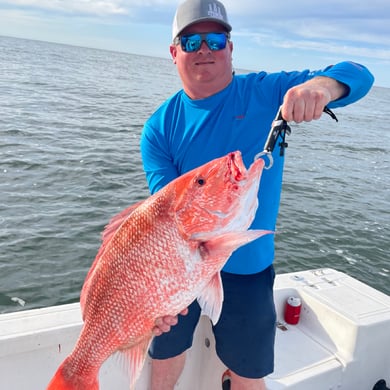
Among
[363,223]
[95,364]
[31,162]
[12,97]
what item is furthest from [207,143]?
[12,97]

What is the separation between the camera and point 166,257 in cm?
174

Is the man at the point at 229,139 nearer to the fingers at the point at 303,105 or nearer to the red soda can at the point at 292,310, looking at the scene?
the fingers at the point at 303,105

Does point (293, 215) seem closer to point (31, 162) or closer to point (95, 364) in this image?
point (31, 162)

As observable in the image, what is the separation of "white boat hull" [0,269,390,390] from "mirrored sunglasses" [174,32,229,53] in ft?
6.50

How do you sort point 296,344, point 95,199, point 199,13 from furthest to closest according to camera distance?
point 95,199 < point 296,344 < point 199,13

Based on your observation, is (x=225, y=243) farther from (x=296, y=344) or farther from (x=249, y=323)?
(x=296, y=344)

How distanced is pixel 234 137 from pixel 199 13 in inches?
30.9

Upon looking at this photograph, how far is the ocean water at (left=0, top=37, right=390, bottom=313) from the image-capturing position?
→ 22.0ft

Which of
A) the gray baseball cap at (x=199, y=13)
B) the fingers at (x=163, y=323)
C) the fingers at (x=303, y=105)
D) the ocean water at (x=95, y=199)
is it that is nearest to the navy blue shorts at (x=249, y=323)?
the fingers at (x=163, y=323)

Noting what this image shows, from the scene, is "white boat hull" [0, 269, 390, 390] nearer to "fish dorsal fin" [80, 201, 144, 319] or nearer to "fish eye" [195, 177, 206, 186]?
"fish dorsal fin" [80, 201, 144, 319]

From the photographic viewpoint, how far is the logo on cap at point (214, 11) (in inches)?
99.3

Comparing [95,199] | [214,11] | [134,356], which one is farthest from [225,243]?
[95,199]

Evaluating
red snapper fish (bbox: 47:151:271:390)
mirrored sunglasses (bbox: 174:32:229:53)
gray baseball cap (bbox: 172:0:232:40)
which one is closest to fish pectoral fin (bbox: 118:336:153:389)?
red snapper fish (bbox: 47:151:271:390)

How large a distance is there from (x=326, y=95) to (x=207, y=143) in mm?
861
